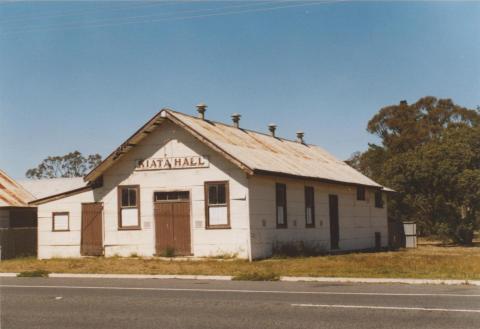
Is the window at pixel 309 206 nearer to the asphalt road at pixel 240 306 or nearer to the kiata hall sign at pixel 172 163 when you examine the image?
the kiata hall sign at pixel 172 163

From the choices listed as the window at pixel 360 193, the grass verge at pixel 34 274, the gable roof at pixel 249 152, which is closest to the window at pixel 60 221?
the gable roof at pixel 249 152

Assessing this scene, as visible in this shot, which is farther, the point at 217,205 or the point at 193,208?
the point at 193,208

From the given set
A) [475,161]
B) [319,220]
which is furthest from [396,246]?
[319,220]

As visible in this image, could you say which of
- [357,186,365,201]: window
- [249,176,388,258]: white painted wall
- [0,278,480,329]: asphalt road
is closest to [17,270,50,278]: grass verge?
[0,278,480,329]: asphalt road

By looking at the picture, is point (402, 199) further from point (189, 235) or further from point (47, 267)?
point (47, 267)

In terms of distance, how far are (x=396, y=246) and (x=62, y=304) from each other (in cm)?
2863

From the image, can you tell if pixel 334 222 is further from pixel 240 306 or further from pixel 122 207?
pixel 240 306

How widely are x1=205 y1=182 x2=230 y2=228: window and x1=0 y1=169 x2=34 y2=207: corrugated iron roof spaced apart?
40.2 ft

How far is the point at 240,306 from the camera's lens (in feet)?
37.0

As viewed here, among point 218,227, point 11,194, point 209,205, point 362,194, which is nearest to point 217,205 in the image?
point 209,205

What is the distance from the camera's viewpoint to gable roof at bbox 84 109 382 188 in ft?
81.6

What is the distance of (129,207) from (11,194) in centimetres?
1045

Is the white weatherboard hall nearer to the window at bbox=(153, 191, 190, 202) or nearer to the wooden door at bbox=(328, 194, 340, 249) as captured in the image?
the window at bbox=(153, 191, 190, 202)

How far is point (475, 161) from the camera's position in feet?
127
